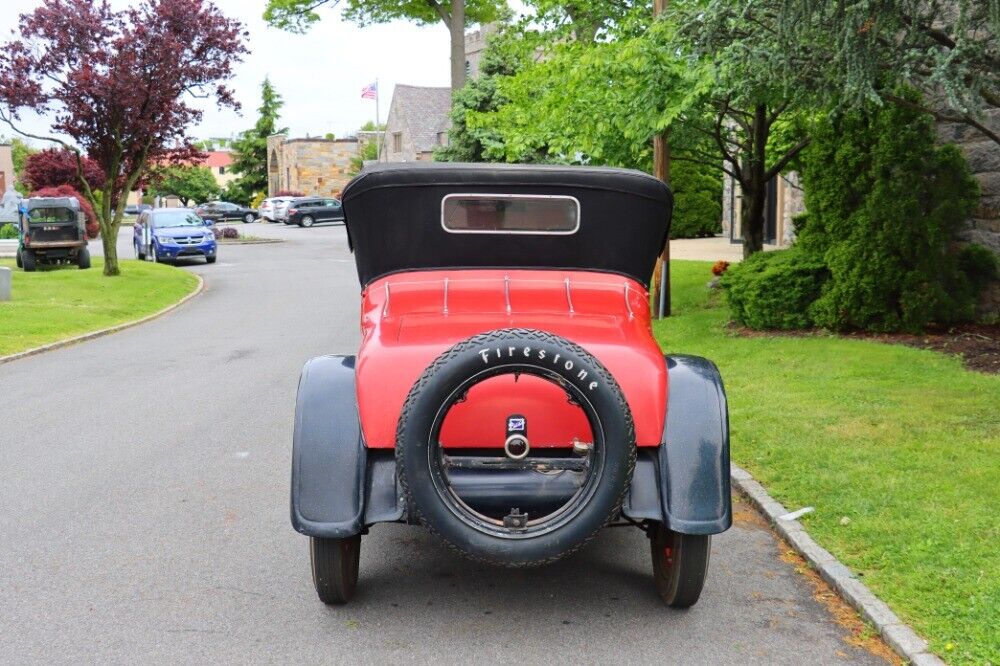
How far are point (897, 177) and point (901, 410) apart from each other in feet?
14.7

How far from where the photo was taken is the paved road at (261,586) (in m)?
4.36

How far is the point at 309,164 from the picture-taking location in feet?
257

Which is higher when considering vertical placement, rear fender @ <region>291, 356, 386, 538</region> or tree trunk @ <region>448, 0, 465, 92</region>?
tree trunk @ <region>448, 0, 465, 92</region>

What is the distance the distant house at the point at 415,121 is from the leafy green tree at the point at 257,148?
16749 millimetres

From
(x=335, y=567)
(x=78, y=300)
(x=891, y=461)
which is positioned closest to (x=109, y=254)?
(x=78, y=300)

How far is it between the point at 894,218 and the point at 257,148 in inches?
2930

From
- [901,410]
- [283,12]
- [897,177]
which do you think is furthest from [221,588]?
[283,12]

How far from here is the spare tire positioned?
407 centimetres

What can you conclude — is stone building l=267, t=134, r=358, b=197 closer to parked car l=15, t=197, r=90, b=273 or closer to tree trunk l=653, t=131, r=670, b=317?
parked car l=15, t=197, r=90, b=273

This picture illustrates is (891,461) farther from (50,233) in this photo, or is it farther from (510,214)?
(50,233)

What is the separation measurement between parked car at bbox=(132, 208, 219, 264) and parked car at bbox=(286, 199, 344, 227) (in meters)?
24.5

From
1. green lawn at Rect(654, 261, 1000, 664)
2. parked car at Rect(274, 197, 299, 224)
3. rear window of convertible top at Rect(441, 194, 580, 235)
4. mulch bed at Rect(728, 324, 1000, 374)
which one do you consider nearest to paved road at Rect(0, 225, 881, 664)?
green lawn at Rect(654, 261, 1000, 664)

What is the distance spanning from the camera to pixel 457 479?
14.1 feet

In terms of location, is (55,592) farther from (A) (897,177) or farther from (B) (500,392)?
(A) (897,177)
